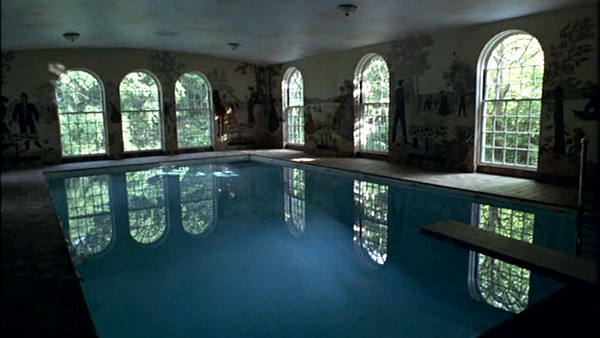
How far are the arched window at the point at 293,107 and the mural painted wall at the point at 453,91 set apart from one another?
59cm

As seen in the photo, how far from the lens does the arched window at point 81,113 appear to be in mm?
11133

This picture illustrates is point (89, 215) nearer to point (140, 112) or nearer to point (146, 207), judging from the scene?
point (146, 207)

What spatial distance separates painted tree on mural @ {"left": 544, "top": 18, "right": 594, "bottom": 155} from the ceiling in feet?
1.35

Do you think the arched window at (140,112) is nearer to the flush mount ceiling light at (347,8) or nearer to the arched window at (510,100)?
the flush mount ceiling light at (347,8)

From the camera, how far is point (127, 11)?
721 centimetres

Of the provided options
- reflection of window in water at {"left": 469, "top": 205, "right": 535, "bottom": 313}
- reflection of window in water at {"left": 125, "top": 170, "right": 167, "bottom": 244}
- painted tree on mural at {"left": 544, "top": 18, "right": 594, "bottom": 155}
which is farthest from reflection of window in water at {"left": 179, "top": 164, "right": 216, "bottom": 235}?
painted tree on mural at {"left": 544, "top": 18, "right": 594, "bottom": 155}

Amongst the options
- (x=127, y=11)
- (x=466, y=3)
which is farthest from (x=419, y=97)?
(x=127, y=11)

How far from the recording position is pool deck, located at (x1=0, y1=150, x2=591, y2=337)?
2.78 m

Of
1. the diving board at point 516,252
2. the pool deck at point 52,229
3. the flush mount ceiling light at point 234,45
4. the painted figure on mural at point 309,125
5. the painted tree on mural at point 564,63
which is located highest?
the flush mount ceiling light at point 234,45

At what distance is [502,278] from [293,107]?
9.84 m

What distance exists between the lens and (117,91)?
1149cm

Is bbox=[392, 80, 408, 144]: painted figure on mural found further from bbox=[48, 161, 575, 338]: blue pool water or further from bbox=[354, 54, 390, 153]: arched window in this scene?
bbox=[48, 161, 575, 338]: blue pool water

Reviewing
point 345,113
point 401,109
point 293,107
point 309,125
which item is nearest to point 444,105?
point 401,109

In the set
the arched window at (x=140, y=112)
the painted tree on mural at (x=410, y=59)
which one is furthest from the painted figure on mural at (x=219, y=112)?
the painted tree on mural at (x=410, y=59)
